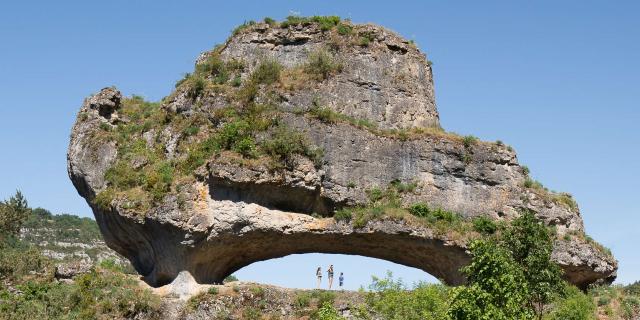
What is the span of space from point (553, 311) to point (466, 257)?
4919 mm

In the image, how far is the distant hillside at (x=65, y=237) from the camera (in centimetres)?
7231

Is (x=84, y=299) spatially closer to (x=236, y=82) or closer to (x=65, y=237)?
(x=236, y=82)

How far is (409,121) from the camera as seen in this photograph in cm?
3397

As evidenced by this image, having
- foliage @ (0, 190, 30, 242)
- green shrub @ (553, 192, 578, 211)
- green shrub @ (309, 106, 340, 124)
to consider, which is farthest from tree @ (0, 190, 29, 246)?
green shrub @ (553, 192, 578, 211)

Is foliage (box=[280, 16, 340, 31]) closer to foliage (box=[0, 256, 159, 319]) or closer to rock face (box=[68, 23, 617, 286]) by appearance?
rock face (box=[68, 23, 617, 286])

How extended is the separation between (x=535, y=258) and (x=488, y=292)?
5.72 meters

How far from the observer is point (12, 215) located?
4384cm

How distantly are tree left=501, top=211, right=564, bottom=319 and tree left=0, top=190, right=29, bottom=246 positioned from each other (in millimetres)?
28055

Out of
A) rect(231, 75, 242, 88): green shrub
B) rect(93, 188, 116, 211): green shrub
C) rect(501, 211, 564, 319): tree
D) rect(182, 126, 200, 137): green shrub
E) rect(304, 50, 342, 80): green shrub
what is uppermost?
rect(304, 50, 342, 80): green shrub

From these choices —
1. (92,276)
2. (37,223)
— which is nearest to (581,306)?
(92,276)

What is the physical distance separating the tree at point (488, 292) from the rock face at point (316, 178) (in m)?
9.68

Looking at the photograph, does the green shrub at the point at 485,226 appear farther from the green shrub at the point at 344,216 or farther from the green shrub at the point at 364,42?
the green shrub at the point at 364,42

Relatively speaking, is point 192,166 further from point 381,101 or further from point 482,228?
point 482,228

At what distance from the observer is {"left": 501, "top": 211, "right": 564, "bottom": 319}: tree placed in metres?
24.5
